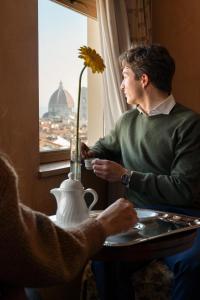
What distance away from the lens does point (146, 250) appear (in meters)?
1.28

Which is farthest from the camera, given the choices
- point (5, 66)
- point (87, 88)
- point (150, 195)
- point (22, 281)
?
point (87, 88)

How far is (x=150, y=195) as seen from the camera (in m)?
1.89

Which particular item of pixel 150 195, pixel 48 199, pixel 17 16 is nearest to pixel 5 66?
pixel 17 16

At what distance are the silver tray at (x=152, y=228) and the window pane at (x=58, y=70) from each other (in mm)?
753

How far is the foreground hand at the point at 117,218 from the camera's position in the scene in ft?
3.66

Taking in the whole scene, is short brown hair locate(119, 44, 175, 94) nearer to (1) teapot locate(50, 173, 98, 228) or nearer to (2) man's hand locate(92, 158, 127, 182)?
(2) man's hand locate(92, 158, 127, 182)

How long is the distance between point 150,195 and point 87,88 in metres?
0.95

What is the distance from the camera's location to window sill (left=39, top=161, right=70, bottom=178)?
1856 mm

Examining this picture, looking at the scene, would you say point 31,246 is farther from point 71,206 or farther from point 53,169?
point 53,169

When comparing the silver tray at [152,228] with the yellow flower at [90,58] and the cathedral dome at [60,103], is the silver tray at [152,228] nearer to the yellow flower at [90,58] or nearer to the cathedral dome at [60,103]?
the yellow flower at [90,58]

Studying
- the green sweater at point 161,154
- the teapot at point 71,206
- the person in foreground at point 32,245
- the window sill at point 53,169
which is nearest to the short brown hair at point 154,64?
the green sweater at point 161,154

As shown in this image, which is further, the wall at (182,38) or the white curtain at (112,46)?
the wall at (182,38)

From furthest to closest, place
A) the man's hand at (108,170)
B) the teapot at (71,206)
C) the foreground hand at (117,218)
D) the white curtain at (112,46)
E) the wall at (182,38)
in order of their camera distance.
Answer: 1. the wall at (182,38)
2. the white curtain at (112,46)
3. the man's hand at (108,170)
4. the teapot at (71,206)
5. the foreground hand at (117,218)

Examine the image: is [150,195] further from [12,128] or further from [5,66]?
[5,66]
